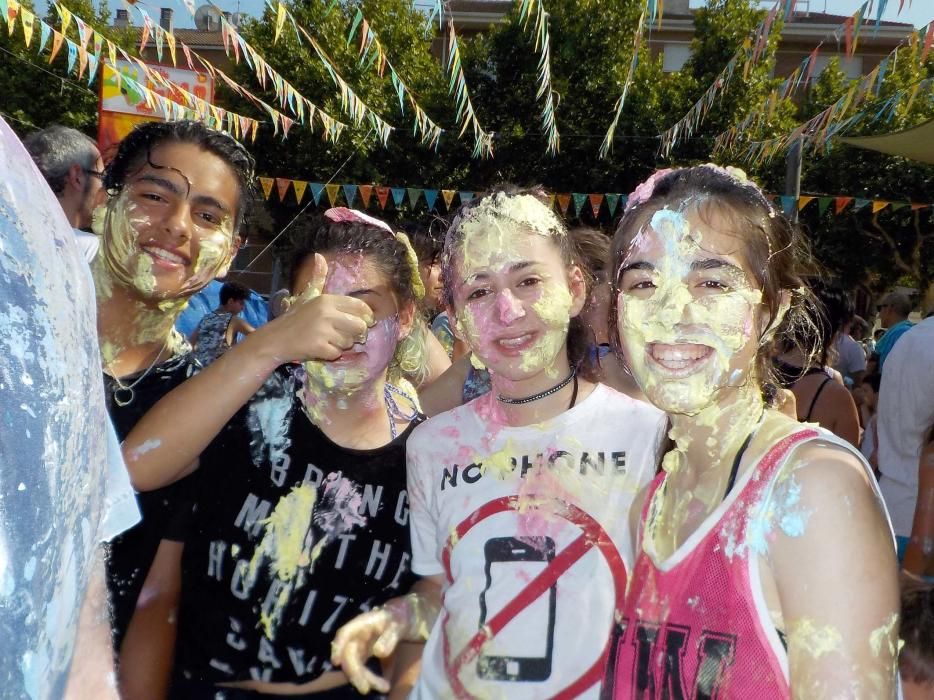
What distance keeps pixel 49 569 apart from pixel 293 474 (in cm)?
120

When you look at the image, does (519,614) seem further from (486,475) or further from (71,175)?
(71,175)

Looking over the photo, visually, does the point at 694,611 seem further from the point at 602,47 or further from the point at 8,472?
the point at 602,47

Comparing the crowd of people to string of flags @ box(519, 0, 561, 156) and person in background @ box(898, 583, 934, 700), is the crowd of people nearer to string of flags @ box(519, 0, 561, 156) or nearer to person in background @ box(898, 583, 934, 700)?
person in background @ box(898, 583, 934, 700)

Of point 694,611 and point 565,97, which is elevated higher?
point 565,97

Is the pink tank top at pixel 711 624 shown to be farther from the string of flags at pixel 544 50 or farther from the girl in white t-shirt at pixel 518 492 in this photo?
the string of flags at pixel 544 50

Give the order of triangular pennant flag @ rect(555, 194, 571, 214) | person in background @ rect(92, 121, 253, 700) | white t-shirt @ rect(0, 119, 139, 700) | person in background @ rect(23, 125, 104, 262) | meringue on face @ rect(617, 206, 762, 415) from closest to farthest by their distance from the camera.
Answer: white t-shirt @ rect(0, 119, 139, 700), meringue on face @ rect(617, 206, 762, 415), person in background @ rect(92, 121, 253, 700), person in background @ rect(23, 125, 104, 262), triangular pennant flag @ rect(555, 194, 571, 214)

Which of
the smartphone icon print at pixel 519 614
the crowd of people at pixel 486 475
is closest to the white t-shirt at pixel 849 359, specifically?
the crowd of people at pixel 486 475

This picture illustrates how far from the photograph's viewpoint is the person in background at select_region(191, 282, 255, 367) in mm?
2370

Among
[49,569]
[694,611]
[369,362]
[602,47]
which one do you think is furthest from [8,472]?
[602,47]

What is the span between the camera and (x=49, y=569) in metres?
0.67

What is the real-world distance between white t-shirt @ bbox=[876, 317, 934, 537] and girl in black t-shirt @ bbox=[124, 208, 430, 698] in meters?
2.11

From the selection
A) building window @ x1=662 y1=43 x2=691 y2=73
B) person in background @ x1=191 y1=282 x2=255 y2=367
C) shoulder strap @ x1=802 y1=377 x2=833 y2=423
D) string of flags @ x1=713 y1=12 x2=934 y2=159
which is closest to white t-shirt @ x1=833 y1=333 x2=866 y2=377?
string of flags @ x1=713 y1=12 x2=934 y2=159

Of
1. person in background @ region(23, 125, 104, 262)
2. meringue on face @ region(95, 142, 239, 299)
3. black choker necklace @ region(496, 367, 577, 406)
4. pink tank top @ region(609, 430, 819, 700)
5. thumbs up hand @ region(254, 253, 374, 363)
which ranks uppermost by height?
person in background @ region(23, 125, 104, 262)

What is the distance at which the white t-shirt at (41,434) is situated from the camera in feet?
2.07
